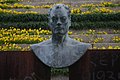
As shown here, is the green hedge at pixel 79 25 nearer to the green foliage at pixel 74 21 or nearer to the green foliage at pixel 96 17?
the green foliage at pixel 74 21

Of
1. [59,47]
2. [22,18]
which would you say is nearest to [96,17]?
[22,18]

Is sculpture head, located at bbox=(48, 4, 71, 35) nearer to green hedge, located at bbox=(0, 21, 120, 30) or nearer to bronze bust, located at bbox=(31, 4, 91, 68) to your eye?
bronze bust, located at bbox=(31, 4, 91, 68)

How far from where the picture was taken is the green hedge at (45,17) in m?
12.6

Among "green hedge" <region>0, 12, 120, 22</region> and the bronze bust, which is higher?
the bronze bust

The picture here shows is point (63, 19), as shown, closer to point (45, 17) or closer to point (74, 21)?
point (74, 21)

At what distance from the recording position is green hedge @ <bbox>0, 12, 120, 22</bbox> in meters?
12.6

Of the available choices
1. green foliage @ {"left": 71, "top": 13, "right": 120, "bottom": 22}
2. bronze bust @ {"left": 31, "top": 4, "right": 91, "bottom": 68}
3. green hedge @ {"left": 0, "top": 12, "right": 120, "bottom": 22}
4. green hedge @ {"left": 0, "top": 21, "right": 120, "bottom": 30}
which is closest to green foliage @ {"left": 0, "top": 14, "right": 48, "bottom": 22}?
green hedge @ {"left": 0, "top": 12, "right": 120, "bottom": 22}

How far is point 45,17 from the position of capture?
503 inches

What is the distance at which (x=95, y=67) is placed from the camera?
649cm

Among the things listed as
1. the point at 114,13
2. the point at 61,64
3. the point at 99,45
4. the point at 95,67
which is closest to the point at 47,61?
the point at 61,64

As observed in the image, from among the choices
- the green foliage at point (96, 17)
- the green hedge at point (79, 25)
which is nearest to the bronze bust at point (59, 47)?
the green hedge at point (79, 25)

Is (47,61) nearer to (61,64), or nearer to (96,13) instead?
(61,64)

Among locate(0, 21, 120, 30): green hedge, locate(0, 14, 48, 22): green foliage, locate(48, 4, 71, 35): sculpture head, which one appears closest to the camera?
locate(48, 4, 71, 35): sculpture head

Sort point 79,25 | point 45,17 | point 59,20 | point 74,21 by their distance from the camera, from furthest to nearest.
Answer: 1. point 45,17
2. point 74,21
3. point 79,25
4. point 59,20
